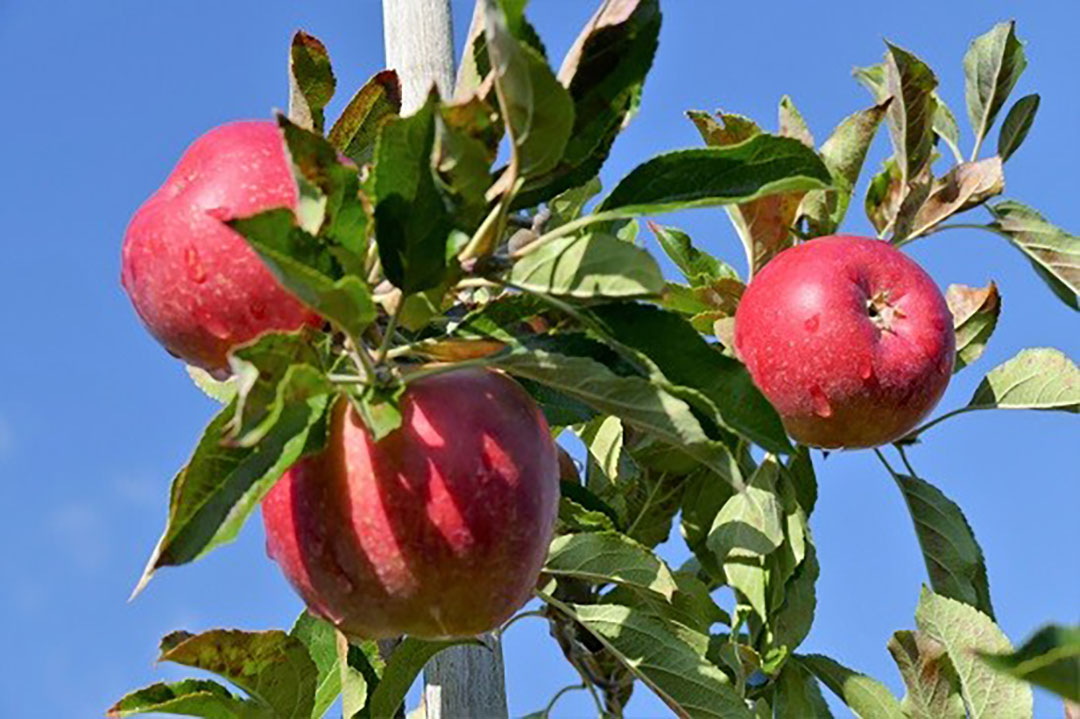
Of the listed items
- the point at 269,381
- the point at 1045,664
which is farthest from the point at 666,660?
the point at 1045,664

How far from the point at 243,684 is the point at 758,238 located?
2.82ft

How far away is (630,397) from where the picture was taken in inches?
53.0

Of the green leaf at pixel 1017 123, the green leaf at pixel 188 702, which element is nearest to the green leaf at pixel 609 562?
the green leaf at pixel 188 702

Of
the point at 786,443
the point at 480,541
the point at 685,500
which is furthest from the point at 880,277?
the point at 480,541

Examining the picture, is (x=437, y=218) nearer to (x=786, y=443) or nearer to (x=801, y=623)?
(x=786, y=443)

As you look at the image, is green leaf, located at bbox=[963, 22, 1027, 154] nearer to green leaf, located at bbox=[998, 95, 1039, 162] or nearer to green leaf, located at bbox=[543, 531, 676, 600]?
green leaf, located at bbox=[998, 95, 1039, 162]

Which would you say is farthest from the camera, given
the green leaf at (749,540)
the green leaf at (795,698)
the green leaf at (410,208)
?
the green leaf at (795,698)

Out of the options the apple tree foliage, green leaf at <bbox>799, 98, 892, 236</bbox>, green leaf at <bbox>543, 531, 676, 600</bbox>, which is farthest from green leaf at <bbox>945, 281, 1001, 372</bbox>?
green leaf at <bbox>543, 531, 676, 600</bbox>

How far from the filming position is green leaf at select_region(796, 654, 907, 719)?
2.06 m

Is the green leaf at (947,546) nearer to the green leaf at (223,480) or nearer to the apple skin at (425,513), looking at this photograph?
the apple skin at (425,513)

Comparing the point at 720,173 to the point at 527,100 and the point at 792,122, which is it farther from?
the point at 792,122

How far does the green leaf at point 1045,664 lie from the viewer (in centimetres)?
71

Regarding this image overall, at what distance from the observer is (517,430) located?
137cm

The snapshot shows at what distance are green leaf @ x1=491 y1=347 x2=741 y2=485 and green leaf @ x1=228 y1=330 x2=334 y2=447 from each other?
188mm
